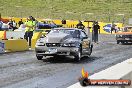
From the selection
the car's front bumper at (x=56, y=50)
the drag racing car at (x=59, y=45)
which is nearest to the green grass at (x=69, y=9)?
the drag racing car at (x=59, y=45)

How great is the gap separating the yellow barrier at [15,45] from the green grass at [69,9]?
34467mm

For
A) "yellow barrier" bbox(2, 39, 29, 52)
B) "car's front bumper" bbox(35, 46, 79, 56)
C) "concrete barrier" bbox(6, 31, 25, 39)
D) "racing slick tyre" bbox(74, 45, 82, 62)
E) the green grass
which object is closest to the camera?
"car's front bumper" bbox(35, 46, 79, 56)

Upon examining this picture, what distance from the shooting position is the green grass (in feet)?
198

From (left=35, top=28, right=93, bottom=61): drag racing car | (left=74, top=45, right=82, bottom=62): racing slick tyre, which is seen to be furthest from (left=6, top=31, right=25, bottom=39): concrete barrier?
(left=74, top=45, right=82, bottom=62): racing slick tyre

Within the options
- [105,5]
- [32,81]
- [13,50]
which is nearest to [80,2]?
[105,5]

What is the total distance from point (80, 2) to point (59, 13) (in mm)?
12968

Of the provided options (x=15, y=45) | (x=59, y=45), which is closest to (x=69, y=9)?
(x=15, y=45)

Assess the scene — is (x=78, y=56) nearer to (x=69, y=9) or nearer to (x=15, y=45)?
(x=15, y=45)

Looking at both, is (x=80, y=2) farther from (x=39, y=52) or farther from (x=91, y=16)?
(x=39, y=52)

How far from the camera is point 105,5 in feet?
235

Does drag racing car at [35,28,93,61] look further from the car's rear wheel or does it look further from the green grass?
the green grass

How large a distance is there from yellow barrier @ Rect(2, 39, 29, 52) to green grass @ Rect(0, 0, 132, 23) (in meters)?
34.5

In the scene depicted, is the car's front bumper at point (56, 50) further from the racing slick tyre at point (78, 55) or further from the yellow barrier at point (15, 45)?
the yellow barrier at point (15, 45)

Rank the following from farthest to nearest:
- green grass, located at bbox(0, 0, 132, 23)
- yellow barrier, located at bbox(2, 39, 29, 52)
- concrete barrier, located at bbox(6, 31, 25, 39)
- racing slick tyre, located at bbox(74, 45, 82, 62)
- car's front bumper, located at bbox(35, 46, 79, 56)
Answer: green grass, located at bbox(0, 0, 132, 23)
concrete barrier, located at bbox(6, 31, 25, 39)
yellow barrier, located at bbox(2, 39, 29, 52)
racing slick tyre, located at bbox(74, 45, 82, 62)
car's front bumper, located at bbox(35, 46, 79, 56)
